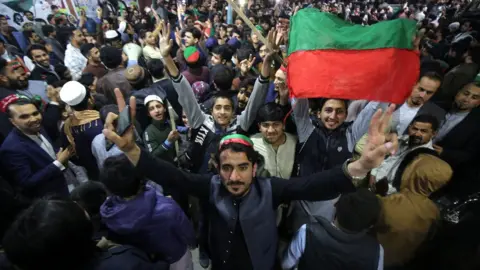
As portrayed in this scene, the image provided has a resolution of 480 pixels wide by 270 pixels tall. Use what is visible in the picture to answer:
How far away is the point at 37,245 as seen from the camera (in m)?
1.19

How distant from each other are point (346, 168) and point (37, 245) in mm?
1526

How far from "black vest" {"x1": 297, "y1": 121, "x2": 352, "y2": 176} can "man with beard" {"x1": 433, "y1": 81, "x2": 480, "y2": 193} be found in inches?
46.7

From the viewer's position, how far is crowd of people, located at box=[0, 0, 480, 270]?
1678mm

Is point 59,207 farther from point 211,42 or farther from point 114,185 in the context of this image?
point 211,42

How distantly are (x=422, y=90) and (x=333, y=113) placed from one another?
4.41ft

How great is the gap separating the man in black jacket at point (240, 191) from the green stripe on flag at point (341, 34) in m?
1.32

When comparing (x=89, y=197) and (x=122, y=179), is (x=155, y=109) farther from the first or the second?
(x=122, y=179)

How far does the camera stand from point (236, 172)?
5.97ft

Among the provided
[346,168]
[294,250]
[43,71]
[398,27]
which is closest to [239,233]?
[294,250]

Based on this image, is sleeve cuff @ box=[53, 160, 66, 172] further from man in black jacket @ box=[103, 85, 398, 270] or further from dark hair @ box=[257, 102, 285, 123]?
Answer: dark hair @ box=[257, 102, 285, 123]

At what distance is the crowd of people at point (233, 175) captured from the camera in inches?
66.1

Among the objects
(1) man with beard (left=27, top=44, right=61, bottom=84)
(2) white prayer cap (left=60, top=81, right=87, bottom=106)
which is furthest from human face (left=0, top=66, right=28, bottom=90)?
(2) white prayer cap (left=60, top=81, right=87, bottom=106)

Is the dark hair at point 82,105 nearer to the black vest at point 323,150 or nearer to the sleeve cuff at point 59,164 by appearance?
the sleeve cuff at point 59,164

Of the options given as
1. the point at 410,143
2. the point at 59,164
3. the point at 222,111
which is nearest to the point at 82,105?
the point at 59,164
